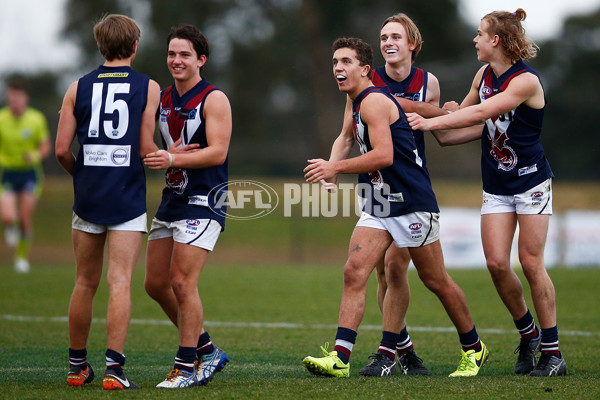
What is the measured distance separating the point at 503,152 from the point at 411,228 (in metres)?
1.00

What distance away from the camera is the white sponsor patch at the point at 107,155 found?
4879 mm

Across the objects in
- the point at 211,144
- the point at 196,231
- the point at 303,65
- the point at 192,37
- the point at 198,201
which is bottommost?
the point at 196,231

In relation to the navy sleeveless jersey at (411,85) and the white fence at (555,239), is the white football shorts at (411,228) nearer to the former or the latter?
the navy sleeveless jersey at (411,85)

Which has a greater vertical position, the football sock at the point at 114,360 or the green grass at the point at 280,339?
the football sock at the point at 114,360

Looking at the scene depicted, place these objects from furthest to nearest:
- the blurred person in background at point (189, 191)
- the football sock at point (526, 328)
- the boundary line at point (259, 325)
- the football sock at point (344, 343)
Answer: the boundary line at point (259, 325), the football sock at point (526, 328), the football sock at point (344, 343), the blurred person in background at point (189, 191)

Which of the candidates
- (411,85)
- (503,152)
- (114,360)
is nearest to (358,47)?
(411,85)

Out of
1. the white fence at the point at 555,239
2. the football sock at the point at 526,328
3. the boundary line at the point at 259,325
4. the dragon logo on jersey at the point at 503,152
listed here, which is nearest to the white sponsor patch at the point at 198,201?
the dragon logo on jersey at the point at 503,152

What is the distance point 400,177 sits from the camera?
5414 millimetres

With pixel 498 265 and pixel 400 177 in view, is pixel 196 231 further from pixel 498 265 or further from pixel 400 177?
pixel 498 265

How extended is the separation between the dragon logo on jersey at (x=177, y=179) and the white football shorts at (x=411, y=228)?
1.35 meters

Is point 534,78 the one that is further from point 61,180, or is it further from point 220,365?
point 61,180

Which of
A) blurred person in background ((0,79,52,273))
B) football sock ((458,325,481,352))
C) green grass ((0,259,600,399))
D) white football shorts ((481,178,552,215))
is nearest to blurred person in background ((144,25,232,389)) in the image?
green grass ((0,259,600,399))

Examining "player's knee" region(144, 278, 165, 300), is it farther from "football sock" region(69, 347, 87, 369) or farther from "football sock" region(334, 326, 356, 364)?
"football sock" region(334, 326, 356, 364)

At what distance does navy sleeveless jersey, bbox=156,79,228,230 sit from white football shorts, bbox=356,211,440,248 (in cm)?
117
